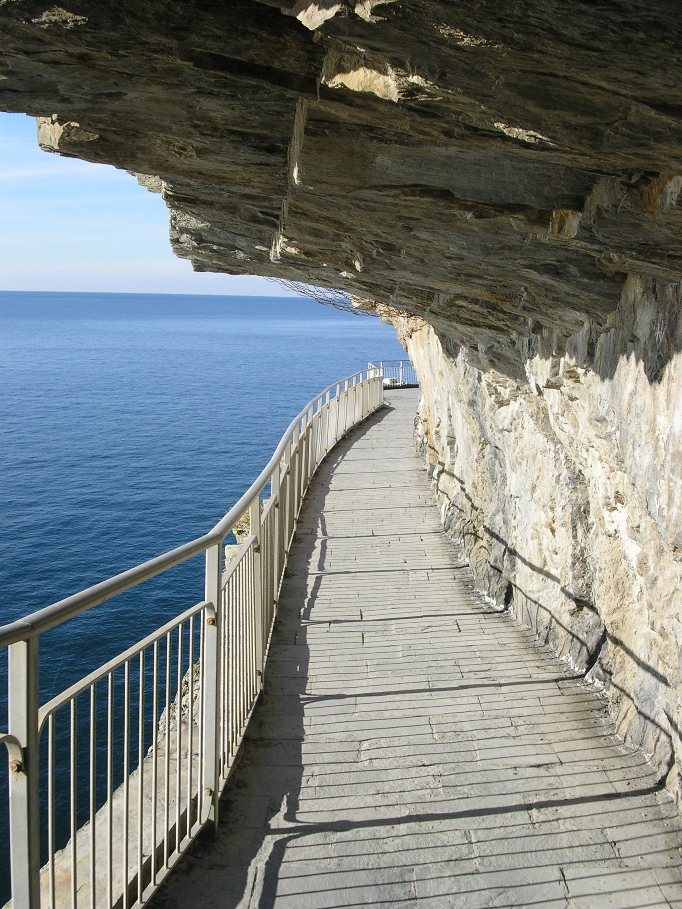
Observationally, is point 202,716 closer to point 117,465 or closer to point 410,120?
point 410,120

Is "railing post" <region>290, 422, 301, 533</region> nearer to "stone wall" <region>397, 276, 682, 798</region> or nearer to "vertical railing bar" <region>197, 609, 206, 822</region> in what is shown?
"stone wall" <region>397, 276, 682, 798</region>

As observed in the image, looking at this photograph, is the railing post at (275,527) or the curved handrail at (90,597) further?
the railing post at (275,527)

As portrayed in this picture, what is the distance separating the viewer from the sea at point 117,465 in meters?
17.9

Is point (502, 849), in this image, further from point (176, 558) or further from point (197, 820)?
point (176, 558)

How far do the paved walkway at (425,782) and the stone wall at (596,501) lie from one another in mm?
407

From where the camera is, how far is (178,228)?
7.86 metres

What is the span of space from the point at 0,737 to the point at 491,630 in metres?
6.18

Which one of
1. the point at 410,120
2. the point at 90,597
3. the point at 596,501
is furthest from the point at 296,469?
the point at 90,597

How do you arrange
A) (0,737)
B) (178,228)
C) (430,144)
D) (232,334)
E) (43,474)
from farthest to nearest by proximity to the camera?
1. (232,334)
2. (43,474)
3. (178,228)
4. (430,144)
5. (0,737)

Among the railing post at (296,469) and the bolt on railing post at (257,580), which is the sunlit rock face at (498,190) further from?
the railing post at (296,469)

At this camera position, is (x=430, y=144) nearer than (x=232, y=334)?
Yes

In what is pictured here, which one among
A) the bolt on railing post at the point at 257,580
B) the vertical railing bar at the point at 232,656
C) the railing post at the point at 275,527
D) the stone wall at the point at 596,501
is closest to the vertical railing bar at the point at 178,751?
the vertical railing bar at the point at 232,656

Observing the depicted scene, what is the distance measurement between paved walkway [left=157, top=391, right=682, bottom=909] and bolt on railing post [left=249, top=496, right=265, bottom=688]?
0.33 meters

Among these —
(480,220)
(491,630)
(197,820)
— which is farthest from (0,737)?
(491,630)
